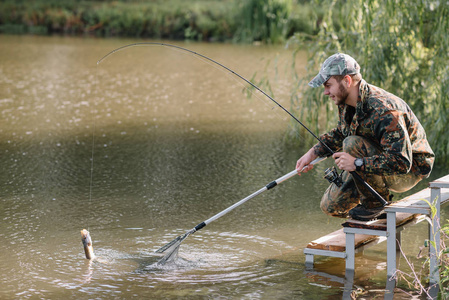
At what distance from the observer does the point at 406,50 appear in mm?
6984

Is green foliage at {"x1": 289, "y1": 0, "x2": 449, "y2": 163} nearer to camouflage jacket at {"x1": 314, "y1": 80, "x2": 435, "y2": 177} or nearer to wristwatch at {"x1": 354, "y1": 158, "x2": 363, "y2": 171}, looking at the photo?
camouflage jacket at {"x1": 314, "y1": 80, "x2": 435, "y2": 177}

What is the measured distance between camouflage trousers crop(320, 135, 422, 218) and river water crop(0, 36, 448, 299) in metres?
0.41

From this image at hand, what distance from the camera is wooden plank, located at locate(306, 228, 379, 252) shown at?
4.26m

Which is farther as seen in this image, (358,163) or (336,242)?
(336,242)

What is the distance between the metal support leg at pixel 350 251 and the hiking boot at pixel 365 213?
4.9 inches

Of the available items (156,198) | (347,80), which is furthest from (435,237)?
(156,198)

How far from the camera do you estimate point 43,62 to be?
16156 millimetres

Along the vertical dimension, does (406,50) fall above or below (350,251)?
above

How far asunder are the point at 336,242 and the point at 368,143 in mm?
648

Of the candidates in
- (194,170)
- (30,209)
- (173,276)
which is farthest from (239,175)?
(173,276)

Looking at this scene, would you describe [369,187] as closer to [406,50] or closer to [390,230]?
[390,230]

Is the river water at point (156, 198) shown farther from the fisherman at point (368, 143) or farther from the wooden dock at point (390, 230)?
the fisherman at point (368, 143)

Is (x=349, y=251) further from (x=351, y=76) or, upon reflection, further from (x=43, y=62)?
(x=43, y=62)

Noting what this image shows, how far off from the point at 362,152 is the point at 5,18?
81.3 feet
